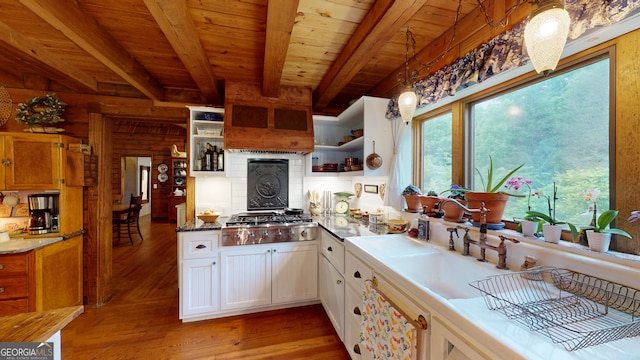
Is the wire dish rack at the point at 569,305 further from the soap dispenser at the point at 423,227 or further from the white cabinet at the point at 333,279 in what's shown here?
the white cabinet at the point at 333,279

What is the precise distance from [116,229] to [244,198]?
406cm

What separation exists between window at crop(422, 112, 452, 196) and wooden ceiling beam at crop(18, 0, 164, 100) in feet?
8.74

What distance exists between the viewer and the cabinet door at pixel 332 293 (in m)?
1.91

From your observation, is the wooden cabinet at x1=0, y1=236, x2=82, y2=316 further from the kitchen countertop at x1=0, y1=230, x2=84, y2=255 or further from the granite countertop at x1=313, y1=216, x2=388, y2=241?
the granite countertop at x1=313, y1=216, x2=388, y2=241

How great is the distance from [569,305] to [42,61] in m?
3.58

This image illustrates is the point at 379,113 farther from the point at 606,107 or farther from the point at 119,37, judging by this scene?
the point at 119,37

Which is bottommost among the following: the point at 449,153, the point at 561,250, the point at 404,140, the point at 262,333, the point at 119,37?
the point at 262,333

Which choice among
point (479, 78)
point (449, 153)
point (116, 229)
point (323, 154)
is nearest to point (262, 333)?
point (323, 154)

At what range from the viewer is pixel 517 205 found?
155 centimetres

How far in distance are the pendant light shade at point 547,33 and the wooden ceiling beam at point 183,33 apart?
160cm

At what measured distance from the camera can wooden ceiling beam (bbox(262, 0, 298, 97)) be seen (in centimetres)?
127

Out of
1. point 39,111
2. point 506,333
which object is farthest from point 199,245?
point 506,333
